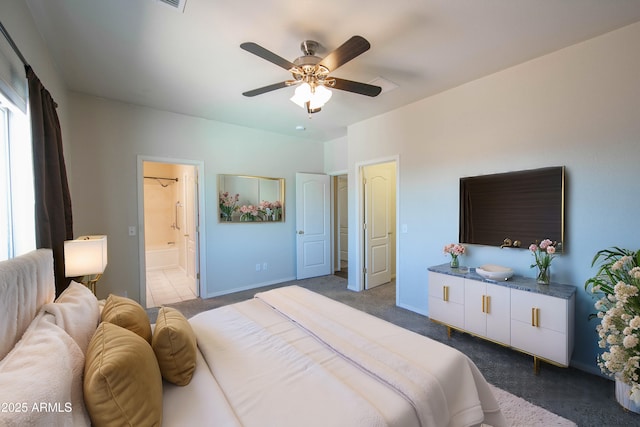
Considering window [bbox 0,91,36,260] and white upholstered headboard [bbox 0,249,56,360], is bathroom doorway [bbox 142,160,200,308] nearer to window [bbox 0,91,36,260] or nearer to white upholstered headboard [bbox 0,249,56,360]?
window [bbox 0,91,36,260]

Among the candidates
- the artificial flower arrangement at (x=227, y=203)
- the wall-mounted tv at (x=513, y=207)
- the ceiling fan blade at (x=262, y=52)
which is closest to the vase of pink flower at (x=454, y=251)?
the wall-mounted tv at (x=513, y=207)

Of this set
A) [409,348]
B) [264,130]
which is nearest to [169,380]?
[409,348]

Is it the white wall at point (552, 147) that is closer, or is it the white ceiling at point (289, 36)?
the white ceiling at point (289, 36)

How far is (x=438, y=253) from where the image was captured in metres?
3.23

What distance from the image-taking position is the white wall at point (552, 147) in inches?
80.8

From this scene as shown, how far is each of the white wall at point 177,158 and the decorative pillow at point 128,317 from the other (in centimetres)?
242

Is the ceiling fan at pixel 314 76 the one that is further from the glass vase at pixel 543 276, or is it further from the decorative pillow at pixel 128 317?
the glass vase at pixel 543 276

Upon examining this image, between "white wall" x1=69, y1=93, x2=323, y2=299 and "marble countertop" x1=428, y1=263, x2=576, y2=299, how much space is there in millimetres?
2855

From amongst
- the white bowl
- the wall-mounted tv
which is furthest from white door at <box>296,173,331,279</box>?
the white bowl

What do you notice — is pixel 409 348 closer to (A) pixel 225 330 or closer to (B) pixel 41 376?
(A) pixel 225 330

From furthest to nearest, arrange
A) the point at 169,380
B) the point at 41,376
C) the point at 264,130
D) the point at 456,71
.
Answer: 1. the point at 264,130
2. the point at 456,71
3. the point at 169,380
4. the point at 41,376

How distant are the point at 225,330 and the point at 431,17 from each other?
8.21ft

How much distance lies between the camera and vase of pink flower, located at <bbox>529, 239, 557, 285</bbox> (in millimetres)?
2264

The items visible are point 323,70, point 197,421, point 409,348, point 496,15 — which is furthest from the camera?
point 323,70
